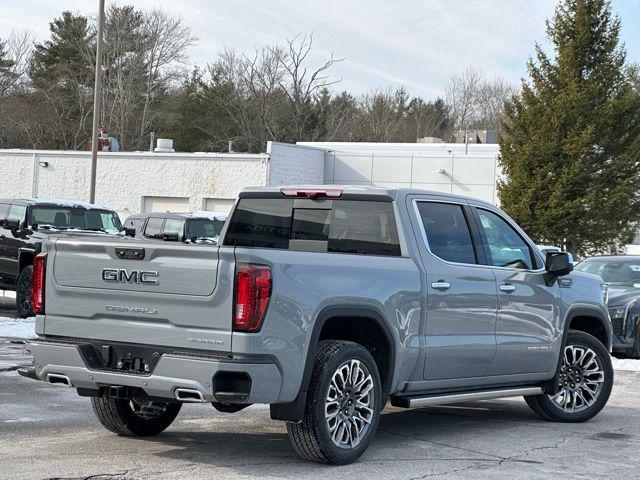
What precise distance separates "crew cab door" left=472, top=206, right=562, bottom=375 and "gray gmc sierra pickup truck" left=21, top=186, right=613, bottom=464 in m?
0.02

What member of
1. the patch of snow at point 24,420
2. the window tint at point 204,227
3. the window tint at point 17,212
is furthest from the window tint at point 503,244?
the window tint at point 204,227

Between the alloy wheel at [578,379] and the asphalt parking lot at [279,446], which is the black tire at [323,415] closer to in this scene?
the asphalt parking lot at [279,446]

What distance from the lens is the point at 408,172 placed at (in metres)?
45.3

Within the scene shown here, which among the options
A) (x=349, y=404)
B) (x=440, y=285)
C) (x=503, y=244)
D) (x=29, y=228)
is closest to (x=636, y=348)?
(x=503, y=244)

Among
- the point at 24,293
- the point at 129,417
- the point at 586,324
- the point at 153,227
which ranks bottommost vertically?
the point at 129,417

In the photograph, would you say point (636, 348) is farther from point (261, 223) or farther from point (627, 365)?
point (261, 223)

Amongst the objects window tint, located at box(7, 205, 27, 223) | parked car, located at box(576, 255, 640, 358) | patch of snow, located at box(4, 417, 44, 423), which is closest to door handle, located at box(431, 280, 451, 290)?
patch of snow, located at box(4, 417, 44, 423)

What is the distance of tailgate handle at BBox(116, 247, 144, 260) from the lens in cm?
695

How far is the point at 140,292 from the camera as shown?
22.7ft

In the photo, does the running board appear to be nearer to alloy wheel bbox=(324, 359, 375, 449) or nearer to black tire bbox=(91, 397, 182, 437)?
alloy wheel bbox=(324, 359, 375, 449)

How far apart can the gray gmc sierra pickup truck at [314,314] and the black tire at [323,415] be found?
10 mm

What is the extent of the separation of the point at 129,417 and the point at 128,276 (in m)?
1.57

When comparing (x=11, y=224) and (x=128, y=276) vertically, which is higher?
(x=11, y=224)

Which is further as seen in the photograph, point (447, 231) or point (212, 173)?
point (212, 173)
